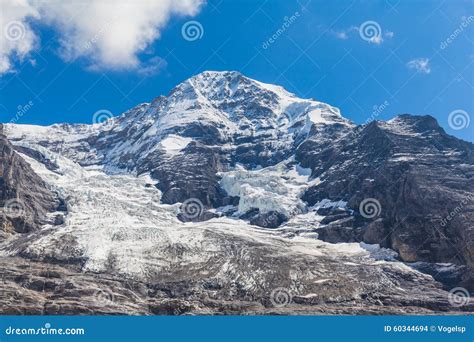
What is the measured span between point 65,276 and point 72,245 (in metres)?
22.0

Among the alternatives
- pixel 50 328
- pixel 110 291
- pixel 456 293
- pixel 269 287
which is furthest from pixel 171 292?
pixel 50 328

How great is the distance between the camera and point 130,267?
180 m

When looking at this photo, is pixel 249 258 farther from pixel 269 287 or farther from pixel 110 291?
pixel 110 291
